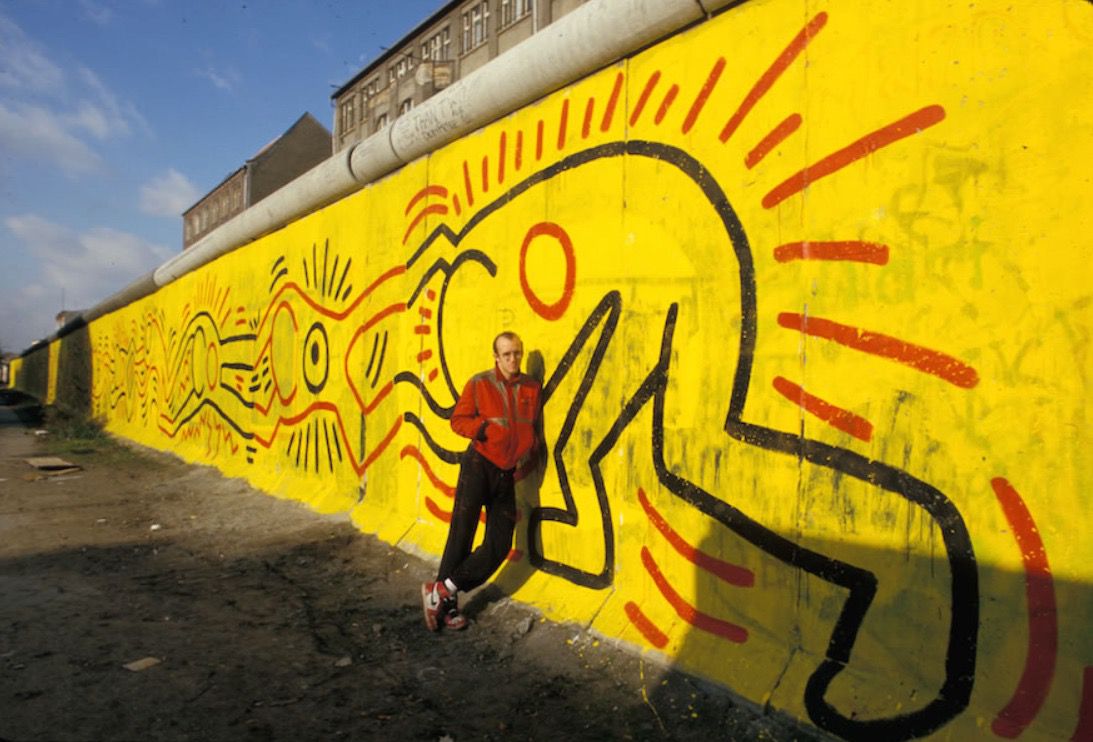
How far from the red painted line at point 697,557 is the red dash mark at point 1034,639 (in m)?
1.07

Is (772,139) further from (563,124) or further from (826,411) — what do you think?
(563,124)

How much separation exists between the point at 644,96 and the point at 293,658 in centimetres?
352

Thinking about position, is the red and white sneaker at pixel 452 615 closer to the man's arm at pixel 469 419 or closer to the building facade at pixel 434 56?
the man's arm at pixel 469 419

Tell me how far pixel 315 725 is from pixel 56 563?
3.91 m

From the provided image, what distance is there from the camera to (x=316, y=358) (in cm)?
805

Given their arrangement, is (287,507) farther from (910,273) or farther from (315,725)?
(910,273)

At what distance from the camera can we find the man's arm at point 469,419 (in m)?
4.29

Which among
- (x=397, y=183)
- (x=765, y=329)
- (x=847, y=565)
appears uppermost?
(x=397, y=183)

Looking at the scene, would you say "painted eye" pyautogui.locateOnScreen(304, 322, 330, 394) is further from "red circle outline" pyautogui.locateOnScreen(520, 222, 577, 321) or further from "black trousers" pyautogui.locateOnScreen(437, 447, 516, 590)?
"black trousers" pyautogui.locateOnScreen(437, 447, 516, 590)

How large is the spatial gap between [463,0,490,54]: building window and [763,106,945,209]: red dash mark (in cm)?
3528

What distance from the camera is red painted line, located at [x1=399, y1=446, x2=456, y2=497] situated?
18.3ft

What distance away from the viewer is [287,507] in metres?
7.66

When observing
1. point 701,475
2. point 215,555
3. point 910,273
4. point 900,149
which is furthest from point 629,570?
point 215,555

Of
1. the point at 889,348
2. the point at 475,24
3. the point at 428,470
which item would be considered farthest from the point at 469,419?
the point at 475,24
